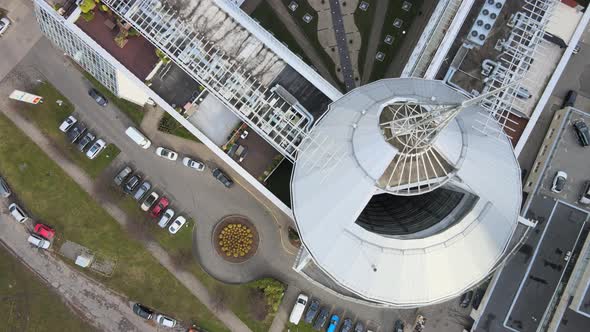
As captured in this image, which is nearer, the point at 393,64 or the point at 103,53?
the point at 103,53

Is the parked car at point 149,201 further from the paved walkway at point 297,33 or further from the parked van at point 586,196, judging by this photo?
the parked van at point 586,196

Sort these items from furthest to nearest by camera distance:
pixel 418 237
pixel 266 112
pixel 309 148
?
pixel 266 112
pixel 309 148
pixel 418 237

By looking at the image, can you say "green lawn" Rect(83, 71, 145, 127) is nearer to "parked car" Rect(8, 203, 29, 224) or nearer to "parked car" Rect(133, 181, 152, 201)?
"parked car" Rect(133, 181, 152, 201)

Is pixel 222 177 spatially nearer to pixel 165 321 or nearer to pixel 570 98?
pixel 165 321

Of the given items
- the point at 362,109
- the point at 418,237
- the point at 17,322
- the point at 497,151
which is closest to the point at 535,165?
the point at 497,151

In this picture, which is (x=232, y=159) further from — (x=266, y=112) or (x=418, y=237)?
(x=418, y=237)

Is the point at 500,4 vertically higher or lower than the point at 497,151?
higher

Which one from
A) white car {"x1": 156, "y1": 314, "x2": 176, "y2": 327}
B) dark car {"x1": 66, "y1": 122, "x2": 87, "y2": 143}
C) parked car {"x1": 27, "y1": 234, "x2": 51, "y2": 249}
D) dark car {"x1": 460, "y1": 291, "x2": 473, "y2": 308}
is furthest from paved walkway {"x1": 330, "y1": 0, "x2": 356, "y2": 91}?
parked car {"x1": 27, "y1": 234, "x2": 51, "y2": 249}

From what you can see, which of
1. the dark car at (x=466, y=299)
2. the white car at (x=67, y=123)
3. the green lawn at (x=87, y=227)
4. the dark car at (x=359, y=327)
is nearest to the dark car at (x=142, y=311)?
the green lawn at (x=87, y=227)
